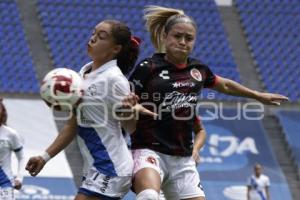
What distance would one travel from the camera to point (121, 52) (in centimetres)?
530

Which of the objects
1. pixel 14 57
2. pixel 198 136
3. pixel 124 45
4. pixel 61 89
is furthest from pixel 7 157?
→ pixel 14 57

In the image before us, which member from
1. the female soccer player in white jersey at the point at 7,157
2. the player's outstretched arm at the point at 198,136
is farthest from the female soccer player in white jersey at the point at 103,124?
the female soccer player in white jersey at the point at 7,157

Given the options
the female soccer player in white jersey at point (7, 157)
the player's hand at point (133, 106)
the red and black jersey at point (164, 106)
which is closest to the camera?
the player's hand at point (133, 106)

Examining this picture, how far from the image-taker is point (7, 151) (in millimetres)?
8227

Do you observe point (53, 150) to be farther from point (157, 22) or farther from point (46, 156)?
point (157, 22)

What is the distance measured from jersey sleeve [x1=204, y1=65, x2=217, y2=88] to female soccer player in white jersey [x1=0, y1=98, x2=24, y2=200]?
A: 2821 millimetres

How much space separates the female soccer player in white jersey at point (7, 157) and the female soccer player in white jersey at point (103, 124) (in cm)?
275

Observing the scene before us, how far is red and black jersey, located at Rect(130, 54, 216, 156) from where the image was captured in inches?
217

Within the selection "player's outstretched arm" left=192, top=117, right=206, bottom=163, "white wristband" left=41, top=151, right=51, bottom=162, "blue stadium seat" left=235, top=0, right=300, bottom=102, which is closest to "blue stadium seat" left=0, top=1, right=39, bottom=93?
"blue stadium seat" left=235, top=0, right=300, bottom=102

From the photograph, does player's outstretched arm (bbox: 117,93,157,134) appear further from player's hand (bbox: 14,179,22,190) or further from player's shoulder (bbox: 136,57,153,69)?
player's hand (bbox: 14,179,22,190)

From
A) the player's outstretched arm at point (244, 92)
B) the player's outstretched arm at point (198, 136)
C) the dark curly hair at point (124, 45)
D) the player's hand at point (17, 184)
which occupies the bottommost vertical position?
the player's hand at point (17, 184)

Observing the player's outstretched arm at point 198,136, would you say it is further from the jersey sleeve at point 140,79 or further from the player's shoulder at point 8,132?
the player's shoulder at point 8,132

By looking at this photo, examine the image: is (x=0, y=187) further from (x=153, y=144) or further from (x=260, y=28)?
(x=260, y=28)

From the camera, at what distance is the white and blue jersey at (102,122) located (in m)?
5.05
